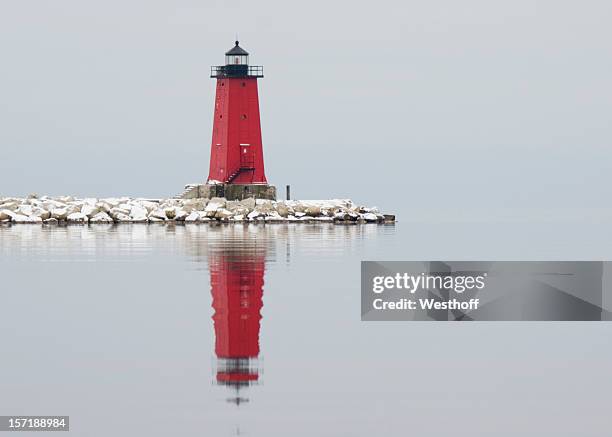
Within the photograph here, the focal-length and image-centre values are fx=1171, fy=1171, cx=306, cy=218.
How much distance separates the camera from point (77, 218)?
151 ft

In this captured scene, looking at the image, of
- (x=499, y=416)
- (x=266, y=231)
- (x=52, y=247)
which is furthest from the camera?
(x=266, y=231)

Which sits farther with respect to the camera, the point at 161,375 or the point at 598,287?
the point at 598,287

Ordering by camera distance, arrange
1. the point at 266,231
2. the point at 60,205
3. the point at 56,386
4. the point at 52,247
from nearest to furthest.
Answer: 1. the point at 56,386
2. the point at 52,247
3. the point at 266,231
4. the point at 60,205

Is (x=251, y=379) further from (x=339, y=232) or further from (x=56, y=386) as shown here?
(x=339, y=232)

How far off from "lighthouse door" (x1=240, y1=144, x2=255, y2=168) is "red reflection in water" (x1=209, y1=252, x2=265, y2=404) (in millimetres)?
18377

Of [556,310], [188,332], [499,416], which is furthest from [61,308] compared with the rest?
[499,416]

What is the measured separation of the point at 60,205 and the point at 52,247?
55.1ft

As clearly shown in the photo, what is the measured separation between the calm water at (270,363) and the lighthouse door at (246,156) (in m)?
21.4

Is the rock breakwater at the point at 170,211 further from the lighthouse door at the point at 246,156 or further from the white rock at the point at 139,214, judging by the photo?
the lighthouse door at the point at 246,156

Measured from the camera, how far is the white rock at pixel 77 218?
45.9 meters

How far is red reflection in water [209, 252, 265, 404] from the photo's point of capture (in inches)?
445

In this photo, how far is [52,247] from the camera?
3112cm

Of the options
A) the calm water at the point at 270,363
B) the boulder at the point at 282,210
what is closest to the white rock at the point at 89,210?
the boulder at the point at 282,210

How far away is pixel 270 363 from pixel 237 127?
104ft
